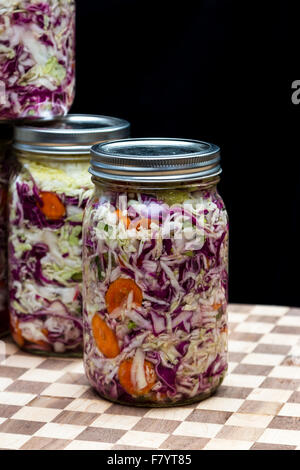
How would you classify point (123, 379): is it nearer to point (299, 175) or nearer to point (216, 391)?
point (216, 391)

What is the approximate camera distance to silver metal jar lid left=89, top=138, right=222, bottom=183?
1.42 metres

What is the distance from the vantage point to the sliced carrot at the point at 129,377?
1.46 m

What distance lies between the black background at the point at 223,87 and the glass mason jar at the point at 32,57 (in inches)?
15.7

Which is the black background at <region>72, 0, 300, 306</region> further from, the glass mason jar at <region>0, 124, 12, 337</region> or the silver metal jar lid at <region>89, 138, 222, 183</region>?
the silver metal jar lid at <region>89, 138, 222, 183</region>

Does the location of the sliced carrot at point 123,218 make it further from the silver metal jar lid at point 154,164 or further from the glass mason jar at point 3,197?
the glass mason jar at point 3,197

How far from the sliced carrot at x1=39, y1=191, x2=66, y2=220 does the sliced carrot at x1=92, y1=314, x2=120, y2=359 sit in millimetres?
216

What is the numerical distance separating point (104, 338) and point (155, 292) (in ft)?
0.37

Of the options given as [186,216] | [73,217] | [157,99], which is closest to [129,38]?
[157,99]

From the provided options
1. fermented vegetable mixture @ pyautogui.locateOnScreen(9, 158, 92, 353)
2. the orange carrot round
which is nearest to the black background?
fermented vegetable mixture @ pyautogui.locateOnScreen(9, 158, 92, 353)

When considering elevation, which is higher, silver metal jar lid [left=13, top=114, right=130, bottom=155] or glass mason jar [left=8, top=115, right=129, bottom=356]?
silver metal jar lid [left=13, top=114, right=130, bottom=155]

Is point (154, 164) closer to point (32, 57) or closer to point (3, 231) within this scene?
point (32, 57)

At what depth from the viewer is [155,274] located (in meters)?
1.43

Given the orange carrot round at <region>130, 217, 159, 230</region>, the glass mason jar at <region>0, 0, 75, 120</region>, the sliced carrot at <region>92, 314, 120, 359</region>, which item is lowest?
the sliced carrot at <region>92, 314, 120, 359</region>

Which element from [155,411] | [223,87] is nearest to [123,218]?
[155,411]
